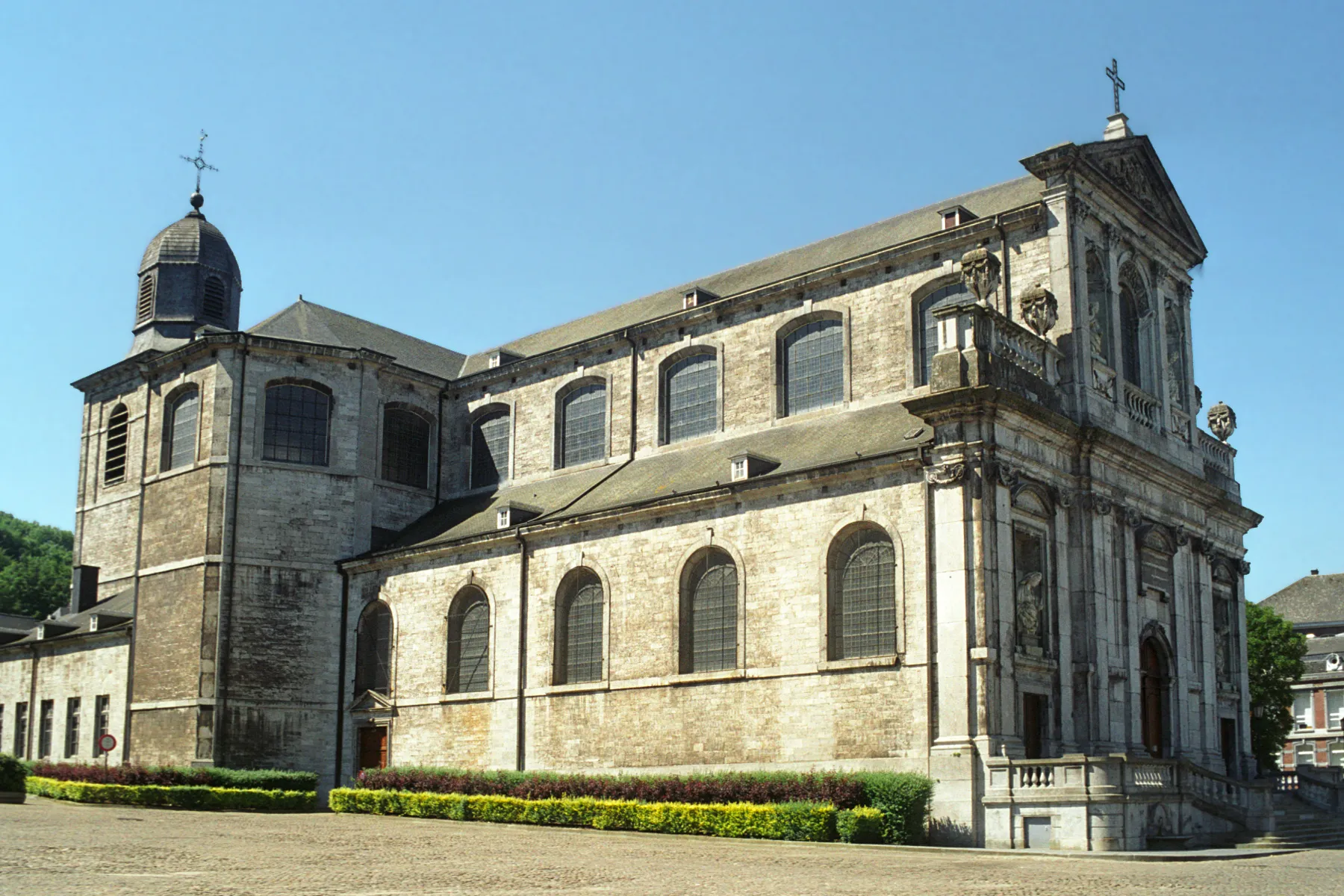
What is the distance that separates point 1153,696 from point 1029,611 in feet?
19.0

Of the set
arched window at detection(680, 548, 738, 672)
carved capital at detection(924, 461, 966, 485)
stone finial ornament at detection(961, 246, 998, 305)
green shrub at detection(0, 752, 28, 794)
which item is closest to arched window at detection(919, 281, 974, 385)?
stone finial ornament at detection(961, 246, 998, 305)

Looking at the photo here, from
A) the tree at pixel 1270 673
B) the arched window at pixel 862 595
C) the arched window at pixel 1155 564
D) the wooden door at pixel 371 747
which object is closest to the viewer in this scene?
the arched window at pixel 862 595

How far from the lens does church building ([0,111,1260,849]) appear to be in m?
25.6

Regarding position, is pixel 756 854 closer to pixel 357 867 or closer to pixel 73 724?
pixel 357 867

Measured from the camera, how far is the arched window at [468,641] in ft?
112

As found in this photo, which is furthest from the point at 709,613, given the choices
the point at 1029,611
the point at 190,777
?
the point at 190,777

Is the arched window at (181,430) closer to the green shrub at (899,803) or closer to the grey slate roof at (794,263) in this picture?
the grey slate roof at (794,263)

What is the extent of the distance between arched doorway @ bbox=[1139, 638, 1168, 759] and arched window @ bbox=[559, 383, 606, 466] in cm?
1468

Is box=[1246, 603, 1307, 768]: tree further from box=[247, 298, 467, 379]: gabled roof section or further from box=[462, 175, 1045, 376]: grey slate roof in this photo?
box=[247, 298, 467, 379]: gabled roof section

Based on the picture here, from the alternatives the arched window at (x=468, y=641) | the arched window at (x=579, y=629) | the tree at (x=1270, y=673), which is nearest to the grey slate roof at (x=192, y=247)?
the arched window at (x=468, y=641)

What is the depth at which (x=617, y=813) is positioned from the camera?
83.6ft

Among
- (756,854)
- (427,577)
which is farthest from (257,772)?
(756,854)

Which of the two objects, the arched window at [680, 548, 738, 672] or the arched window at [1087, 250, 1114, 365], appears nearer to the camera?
the arched window at [680, 548, 738, 672]

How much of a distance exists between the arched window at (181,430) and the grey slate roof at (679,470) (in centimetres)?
644
